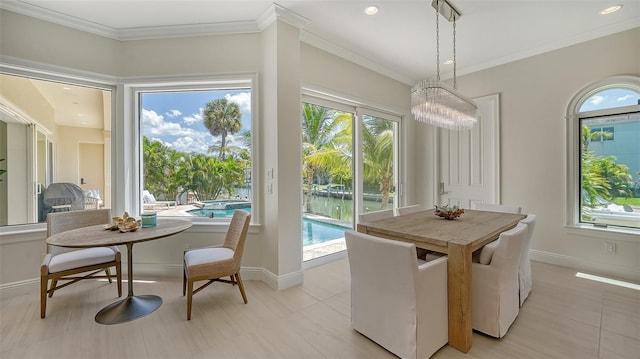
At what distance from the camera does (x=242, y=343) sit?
1.91 meters

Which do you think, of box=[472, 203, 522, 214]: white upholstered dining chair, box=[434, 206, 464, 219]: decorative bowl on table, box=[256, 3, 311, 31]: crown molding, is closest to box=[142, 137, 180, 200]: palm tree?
box=[256, 3, 311, 31]: crown molding

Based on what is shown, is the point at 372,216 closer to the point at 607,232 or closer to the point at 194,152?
the point at 194,152

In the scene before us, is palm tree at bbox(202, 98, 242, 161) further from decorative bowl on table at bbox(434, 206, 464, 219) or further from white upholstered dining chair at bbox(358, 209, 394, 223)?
decorative bowl on table at bbox(434, 206, 464, 219)

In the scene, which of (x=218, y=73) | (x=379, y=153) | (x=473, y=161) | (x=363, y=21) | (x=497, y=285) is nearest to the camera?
(x=497, y=285)

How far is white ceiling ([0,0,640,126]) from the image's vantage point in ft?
8.68

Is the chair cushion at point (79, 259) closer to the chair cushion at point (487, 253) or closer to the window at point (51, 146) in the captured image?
the window at point (51, 146)

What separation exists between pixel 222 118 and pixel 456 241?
2883 millimetres

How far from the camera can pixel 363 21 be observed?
293 cm

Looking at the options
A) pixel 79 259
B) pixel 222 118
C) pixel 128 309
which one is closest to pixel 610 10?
pixel 222 118

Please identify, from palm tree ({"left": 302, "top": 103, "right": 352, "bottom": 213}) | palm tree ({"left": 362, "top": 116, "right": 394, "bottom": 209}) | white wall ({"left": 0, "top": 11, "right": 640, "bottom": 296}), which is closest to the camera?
white wall ({"left": 0, "top": 11, "right": 640, "bottom": 296})

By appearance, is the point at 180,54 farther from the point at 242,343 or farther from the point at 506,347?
the point at 506,347

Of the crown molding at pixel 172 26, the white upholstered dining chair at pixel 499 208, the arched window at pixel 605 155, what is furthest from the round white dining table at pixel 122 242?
the arched window at pixel 605 155

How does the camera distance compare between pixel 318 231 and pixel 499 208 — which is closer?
pixel 499 208

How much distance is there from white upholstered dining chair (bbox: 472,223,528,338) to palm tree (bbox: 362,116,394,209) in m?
2.31
